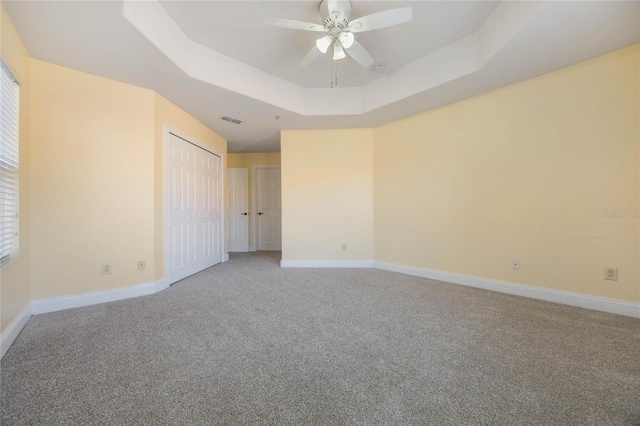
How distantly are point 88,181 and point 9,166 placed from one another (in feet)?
1.86

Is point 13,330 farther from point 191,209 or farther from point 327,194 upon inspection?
point 327,194

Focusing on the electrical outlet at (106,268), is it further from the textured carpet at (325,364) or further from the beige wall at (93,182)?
the textured carpet at (325,364)

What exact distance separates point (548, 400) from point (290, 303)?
1.90 m

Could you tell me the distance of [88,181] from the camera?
2.40 m

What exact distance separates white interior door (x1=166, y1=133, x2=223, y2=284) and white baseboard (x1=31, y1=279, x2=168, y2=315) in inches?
11.0

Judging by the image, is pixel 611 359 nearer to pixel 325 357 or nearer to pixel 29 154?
pixel 325 357

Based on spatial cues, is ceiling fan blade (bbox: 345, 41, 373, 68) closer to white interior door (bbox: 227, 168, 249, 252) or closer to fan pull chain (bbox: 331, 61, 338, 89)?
fan pull chain (bbox: 331, 61, 338, 89)

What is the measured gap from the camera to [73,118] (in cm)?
234

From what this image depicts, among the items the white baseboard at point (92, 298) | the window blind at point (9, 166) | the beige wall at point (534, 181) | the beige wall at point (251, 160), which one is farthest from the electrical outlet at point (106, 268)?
the beige wall at point (534, 181)

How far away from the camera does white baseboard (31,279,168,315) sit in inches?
86.7

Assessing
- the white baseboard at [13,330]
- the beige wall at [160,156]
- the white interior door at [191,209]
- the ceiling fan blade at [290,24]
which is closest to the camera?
the white baseboard at [13,330]


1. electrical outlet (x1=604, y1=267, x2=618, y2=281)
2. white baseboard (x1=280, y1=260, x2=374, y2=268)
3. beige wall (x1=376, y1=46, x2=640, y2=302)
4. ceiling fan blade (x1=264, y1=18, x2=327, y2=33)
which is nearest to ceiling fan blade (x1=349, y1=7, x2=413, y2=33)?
ceiling fan blade (x1=264, y1=18, x2=327, y2=33)

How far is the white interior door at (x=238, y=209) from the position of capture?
5781 mm

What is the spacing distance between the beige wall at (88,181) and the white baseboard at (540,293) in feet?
11.8
